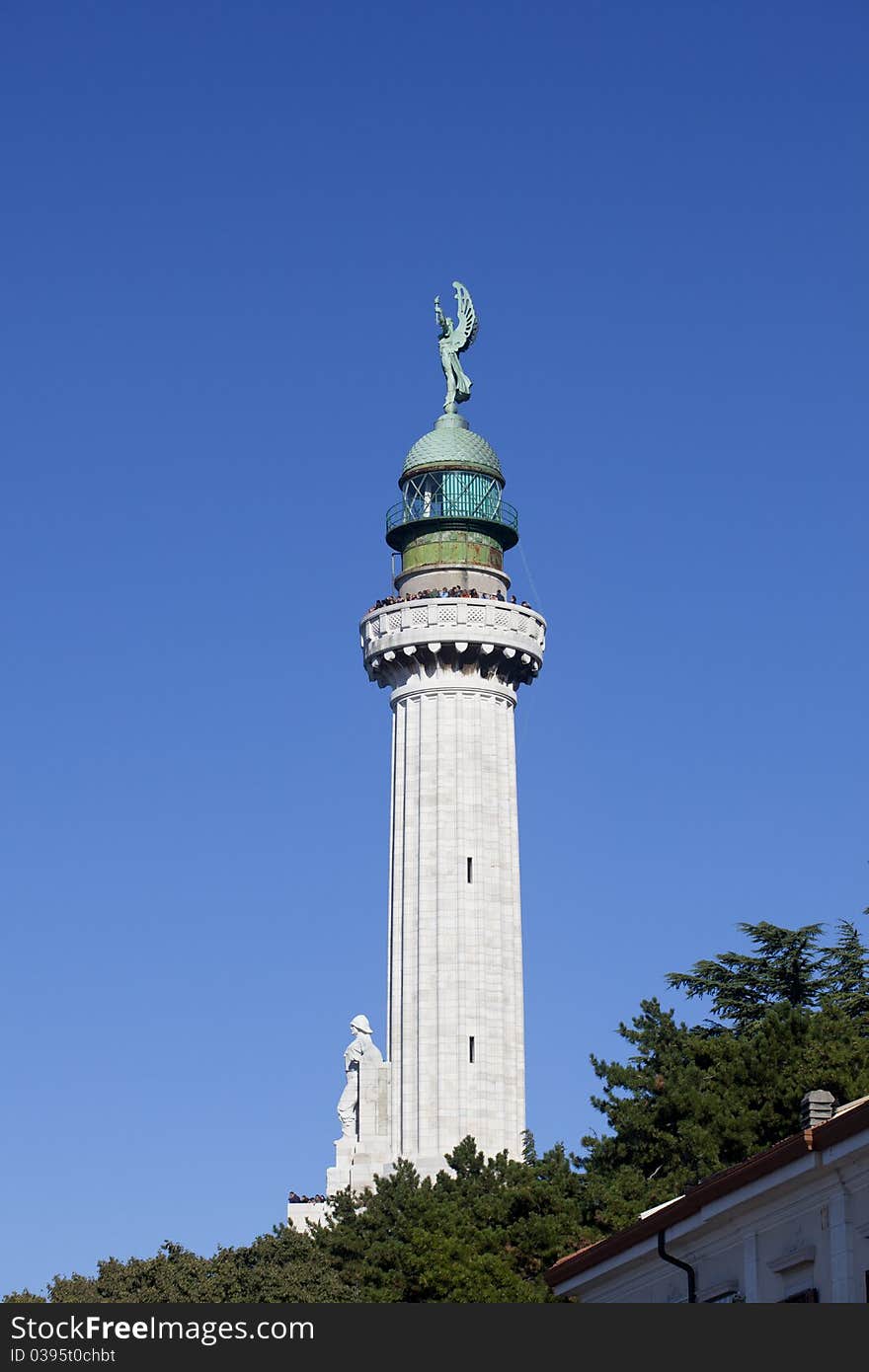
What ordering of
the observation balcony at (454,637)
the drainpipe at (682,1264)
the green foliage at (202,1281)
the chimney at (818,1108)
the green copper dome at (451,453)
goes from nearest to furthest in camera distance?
the chimney at (818,1108)
the drainpipe at (682,1264)
the green foliage at (202,1281)
the observation balcony at (454,637)
the green copper dome at (451,453)

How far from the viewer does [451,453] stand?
3725 inches

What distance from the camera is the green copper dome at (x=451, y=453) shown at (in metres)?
94.4

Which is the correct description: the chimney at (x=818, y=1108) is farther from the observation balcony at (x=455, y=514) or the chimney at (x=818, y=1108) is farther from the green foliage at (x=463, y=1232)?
the observation balcony at (x=455, y=514)

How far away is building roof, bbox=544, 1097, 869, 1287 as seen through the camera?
33.2 metres

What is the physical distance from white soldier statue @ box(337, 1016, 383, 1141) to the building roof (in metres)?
41.9

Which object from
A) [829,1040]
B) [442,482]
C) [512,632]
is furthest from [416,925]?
[829,1040]

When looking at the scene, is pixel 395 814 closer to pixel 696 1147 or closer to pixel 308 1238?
pixel 308 1238

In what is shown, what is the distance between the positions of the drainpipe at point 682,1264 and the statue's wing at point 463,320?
62.6 meters

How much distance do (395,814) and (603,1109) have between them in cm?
2818

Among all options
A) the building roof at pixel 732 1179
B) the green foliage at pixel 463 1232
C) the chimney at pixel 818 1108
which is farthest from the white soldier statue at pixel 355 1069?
the chimney at pixel 818 1108

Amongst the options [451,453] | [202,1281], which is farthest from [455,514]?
[202,1281]

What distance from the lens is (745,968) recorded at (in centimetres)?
7431

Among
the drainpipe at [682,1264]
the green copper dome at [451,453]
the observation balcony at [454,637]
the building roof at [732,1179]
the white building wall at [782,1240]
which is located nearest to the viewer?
the building roof at [732,1179]

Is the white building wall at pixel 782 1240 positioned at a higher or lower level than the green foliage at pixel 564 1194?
lower
